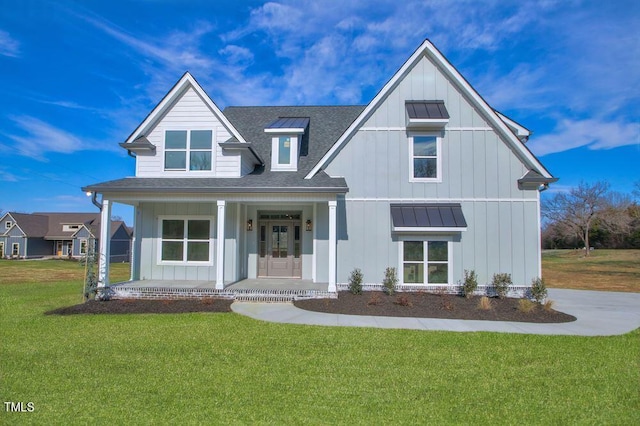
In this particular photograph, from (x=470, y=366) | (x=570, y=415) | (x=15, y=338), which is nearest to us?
(x=570, y=415)

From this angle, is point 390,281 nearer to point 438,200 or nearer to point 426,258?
point 426,258

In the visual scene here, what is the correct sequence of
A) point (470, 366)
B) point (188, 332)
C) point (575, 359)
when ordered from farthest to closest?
point (188, 332), point (575, 359), point (470, 366)

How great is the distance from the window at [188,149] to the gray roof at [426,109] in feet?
24.4

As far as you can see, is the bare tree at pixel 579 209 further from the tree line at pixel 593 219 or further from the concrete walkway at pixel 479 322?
the concrete walkway at pixel 479 322

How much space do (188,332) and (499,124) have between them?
11.9m

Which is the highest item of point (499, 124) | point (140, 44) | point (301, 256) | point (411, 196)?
point (140, 44)

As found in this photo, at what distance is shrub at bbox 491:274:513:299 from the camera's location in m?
12.1

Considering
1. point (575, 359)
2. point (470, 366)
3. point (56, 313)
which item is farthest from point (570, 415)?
point (56, 313)

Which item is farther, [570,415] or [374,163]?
[374,163]

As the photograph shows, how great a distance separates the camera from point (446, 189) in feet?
42.0

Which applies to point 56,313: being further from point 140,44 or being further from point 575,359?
point 575,359

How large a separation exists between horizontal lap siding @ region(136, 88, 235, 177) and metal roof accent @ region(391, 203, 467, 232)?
6.06 meters

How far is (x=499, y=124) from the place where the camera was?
12547 millimetres

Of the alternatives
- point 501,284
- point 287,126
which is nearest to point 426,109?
point 287,126
